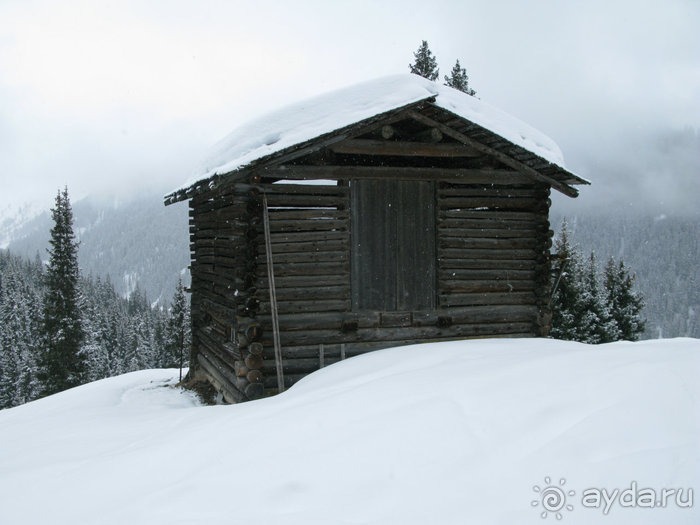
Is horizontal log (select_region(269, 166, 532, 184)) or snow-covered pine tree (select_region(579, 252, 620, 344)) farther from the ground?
horizontal log (select_region(269, 166, 532, 184))

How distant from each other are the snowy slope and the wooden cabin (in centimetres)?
4

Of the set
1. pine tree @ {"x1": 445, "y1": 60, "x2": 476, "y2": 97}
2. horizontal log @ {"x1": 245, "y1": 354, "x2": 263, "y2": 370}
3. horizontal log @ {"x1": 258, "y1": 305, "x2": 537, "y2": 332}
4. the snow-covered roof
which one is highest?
pine tree @ {"x1": 445, "y1": 60, "x2": 476, "y2": 97}

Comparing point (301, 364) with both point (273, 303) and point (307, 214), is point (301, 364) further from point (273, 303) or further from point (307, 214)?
point (307, 214)

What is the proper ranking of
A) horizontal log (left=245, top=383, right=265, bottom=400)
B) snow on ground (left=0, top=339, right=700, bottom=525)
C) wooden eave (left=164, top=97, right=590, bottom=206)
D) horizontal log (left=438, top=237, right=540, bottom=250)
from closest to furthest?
snow on ground (left=0, top=339, right=700, bottom=525) < wooden eave (left=164, top=97, right=590, bottom=206) < horizontal log (left=245, top=383, right=265, bottom=400) < horizontal log (left=438, top=237, right=540, bottom=250)

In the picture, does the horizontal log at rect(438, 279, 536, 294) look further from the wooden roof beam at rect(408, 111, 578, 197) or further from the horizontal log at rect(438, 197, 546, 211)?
the wooden roof beam at rect(408, 111, 578, 197)

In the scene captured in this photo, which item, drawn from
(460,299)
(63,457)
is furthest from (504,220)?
(63,457)

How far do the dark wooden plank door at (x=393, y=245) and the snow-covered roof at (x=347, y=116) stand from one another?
1.34 meters

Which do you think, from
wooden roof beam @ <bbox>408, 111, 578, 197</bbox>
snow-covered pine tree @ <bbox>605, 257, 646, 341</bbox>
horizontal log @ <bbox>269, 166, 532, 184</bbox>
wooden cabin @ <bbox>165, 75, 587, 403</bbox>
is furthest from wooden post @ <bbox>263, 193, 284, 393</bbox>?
snow-covered pine tree @ <bbox>605, 257, 646, 341</bbox>

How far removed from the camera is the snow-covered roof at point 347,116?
859 cm

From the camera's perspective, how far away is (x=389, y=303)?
9.57m

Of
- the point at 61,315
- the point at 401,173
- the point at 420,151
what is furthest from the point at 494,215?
the point at 61,315

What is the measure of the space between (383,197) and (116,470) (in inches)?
249

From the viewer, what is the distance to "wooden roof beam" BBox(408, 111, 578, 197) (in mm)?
9330
